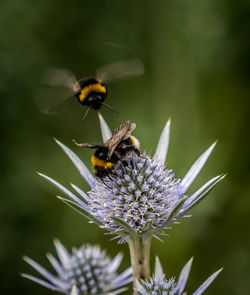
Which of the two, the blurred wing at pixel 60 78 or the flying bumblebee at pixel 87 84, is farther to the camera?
the blurred wing at pixel 60 78

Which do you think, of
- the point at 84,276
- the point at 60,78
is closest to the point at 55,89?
the point at 60,78

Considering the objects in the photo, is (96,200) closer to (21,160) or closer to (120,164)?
(120,164)

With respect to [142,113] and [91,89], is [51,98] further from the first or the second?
[142,113]

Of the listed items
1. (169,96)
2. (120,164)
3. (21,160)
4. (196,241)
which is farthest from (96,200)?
(169,96)

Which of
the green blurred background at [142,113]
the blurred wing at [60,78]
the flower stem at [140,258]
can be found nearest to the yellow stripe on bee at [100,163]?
the flower stem at [140,258]

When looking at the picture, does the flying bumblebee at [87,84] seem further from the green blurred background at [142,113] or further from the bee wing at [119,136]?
the green blurred background at [142,113]

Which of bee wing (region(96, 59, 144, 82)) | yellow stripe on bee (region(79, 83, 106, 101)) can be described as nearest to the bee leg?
yellow stripe on bee (region(79, 83, 106, 101))
